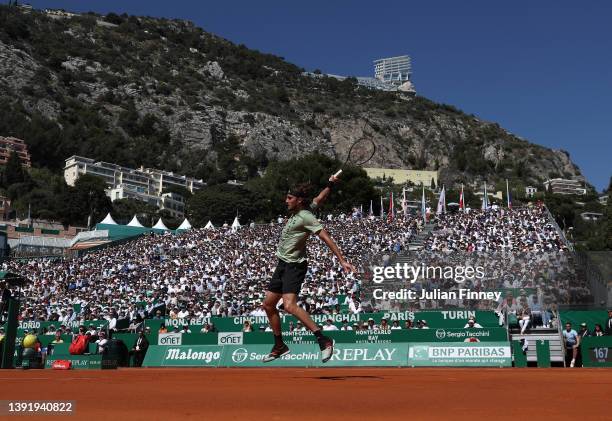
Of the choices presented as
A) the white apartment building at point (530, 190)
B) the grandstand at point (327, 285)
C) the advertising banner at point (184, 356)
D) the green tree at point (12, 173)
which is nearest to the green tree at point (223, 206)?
the green tree at point (12, 173)

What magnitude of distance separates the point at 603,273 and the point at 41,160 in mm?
139371

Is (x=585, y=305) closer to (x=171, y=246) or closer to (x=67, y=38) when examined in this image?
(x=171, y=246)

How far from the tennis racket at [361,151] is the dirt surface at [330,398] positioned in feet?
29.2

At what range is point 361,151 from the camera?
16359 millimetres

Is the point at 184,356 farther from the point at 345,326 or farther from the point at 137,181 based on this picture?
the point at 137,181

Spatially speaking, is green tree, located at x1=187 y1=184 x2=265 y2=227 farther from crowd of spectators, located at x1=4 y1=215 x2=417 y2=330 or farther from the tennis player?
the tennis player

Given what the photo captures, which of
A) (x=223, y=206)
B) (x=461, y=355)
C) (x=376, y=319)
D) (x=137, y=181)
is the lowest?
(x=461, y=355)

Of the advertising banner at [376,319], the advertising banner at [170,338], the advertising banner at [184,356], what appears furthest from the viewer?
the advertising banner at [376,319]

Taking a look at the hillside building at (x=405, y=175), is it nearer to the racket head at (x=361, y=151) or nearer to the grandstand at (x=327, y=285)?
the grandstand at (x=327, y=285)

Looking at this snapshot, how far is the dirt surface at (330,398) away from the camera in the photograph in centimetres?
460

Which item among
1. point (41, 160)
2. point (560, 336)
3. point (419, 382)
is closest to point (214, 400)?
point (419, 382)

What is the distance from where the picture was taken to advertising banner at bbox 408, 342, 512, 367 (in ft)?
54.8

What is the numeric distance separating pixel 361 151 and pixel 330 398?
36.7ft

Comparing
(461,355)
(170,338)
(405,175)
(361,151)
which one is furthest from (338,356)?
(405,175)
